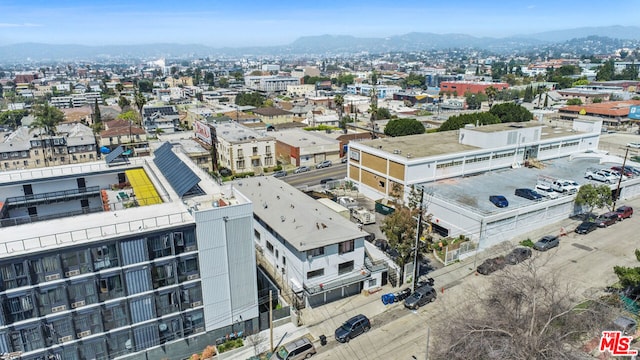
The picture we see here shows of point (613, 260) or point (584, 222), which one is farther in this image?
point (584, 222)

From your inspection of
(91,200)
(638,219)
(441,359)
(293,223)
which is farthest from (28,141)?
(638,219)

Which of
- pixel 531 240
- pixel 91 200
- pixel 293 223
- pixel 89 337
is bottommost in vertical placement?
pixel 531 240

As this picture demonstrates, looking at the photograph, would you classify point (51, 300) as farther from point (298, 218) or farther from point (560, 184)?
point (560, 184)

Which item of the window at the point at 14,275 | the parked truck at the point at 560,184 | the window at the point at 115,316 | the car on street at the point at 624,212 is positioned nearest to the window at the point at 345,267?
the window at the point at 115,316

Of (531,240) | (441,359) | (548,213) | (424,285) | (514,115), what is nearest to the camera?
(441,359)

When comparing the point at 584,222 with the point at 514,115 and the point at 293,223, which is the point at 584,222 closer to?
the point at 293,223

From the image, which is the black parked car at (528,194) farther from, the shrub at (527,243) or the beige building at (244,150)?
the beige building at (244,150)

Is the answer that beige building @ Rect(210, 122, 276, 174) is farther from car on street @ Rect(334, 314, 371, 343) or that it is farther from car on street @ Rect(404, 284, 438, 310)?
car on street @ Rect(334, 314, 371, 343)
